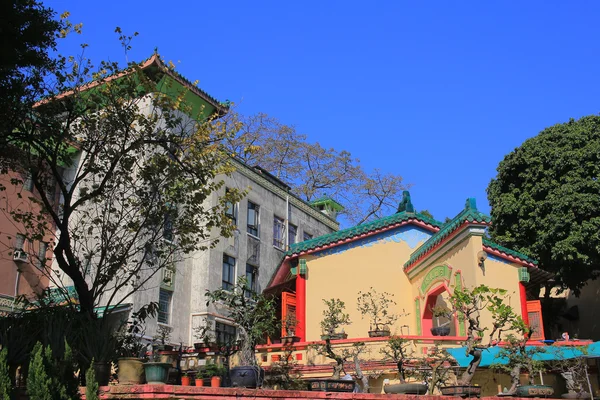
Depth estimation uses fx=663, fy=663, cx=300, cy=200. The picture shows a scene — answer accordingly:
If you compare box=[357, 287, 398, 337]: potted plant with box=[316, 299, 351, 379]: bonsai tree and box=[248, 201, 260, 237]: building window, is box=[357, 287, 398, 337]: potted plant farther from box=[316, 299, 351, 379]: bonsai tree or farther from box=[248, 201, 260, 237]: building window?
box=[248, 201, 260, 237]: building window

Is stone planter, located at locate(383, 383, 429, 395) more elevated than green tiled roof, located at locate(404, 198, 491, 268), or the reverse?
green tiled roof, located at locate(404, 198, 491, 268)

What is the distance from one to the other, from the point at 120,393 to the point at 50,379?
85 centimetres

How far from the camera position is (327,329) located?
16016mm

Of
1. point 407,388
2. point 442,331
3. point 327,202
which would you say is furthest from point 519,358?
point 327,202

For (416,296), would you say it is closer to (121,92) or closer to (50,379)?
(121,92)

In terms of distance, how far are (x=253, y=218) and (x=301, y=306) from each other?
8.50 m

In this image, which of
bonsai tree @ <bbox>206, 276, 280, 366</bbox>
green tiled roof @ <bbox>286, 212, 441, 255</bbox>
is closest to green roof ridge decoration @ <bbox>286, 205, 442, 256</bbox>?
green tiled roof @ <bbox>286, 212, 441, 255</bbox>

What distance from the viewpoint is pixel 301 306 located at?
18766 millimetres

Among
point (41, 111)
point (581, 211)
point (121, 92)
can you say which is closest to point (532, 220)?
point (581, 211)

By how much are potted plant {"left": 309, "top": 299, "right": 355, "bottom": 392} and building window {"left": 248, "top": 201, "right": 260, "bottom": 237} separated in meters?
8.49

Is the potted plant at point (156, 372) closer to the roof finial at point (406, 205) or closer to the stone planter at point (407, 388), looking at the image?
the stone planter at point (407, 388)

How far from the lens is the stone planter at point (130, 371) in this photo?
8.80 meters

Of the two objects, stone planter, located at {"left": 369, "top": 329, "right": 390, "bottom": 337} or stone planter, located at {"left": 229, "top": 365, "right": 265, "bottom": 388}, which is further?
stone planter, located at {"left": 369, "top": 329, "right": 390, "bottom": 337}

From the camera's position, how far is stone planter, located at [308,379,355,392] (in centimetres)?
955
